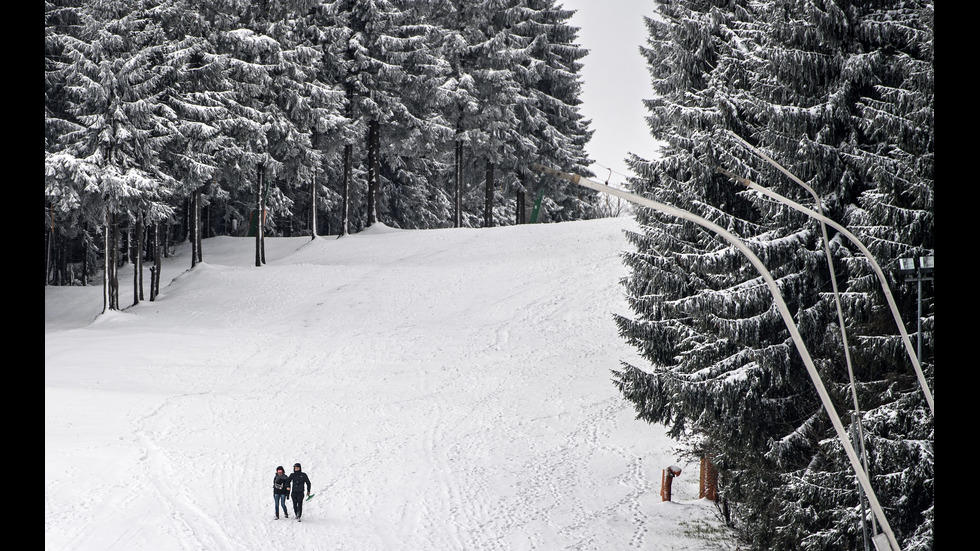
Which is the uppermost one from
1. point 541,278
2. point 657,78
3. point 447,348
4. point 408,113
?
point 408,113

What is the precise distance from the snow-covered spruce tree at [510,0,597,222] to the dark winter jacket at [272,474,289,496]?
90.7 feet

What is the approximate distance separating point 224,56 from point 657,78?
1999 cm

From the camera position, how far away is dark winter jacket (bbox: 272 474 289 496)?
1410 centimetres

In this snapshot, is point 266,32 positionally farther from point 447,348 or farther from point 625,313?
point 625,313

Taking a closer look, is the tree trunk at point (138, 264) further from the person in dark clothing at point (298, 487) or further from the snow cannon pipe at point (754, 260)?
the snow cannon pipe at point (754, 260)

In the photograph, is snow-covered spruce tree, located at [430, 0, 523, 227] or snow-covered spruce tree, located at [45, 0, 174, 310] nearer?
snow-covered spruce tree, located at [45, 0, 174, 310]

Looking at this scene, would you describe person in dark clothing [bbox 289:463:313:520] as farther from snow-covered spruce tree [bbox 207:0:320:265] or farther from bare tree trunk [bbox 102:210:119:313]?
snow-covered spruce tree [bbox 207:0:320:265]

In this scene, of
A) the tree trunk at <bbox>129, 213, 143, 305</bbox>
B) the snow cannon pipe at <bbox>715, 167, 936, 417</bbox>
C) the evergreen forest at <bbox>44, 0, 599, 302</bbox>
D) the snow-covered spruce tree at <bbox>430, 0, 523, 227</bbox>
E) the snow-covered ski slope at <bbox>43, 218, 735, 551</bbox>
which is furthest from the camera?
the snow-covered spruce tree at <bbox>430, 0, 523, 227</bbox>

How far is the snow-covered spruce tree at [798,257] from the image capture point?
9.12 metres

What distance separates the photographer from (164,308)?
29828 mm

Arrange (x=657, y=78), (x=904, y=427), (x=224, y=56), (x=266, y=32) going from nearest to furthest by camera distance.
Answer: (x=904, y=427) → (x=657, y=78) → (x=224, y=56) → (x=266, y=32)

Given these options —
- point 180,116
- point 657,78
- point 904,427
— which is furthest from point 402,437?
point 180,116

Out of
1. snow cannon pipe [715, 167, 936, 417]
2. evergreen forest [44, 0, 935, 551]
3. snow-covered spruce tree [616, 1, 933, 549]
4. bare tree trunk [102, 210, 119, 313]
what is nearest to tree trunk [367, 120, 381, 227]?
evergreen forest [44, 0, 935, 551]

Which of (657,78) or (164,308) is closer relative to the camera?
(657,78)
